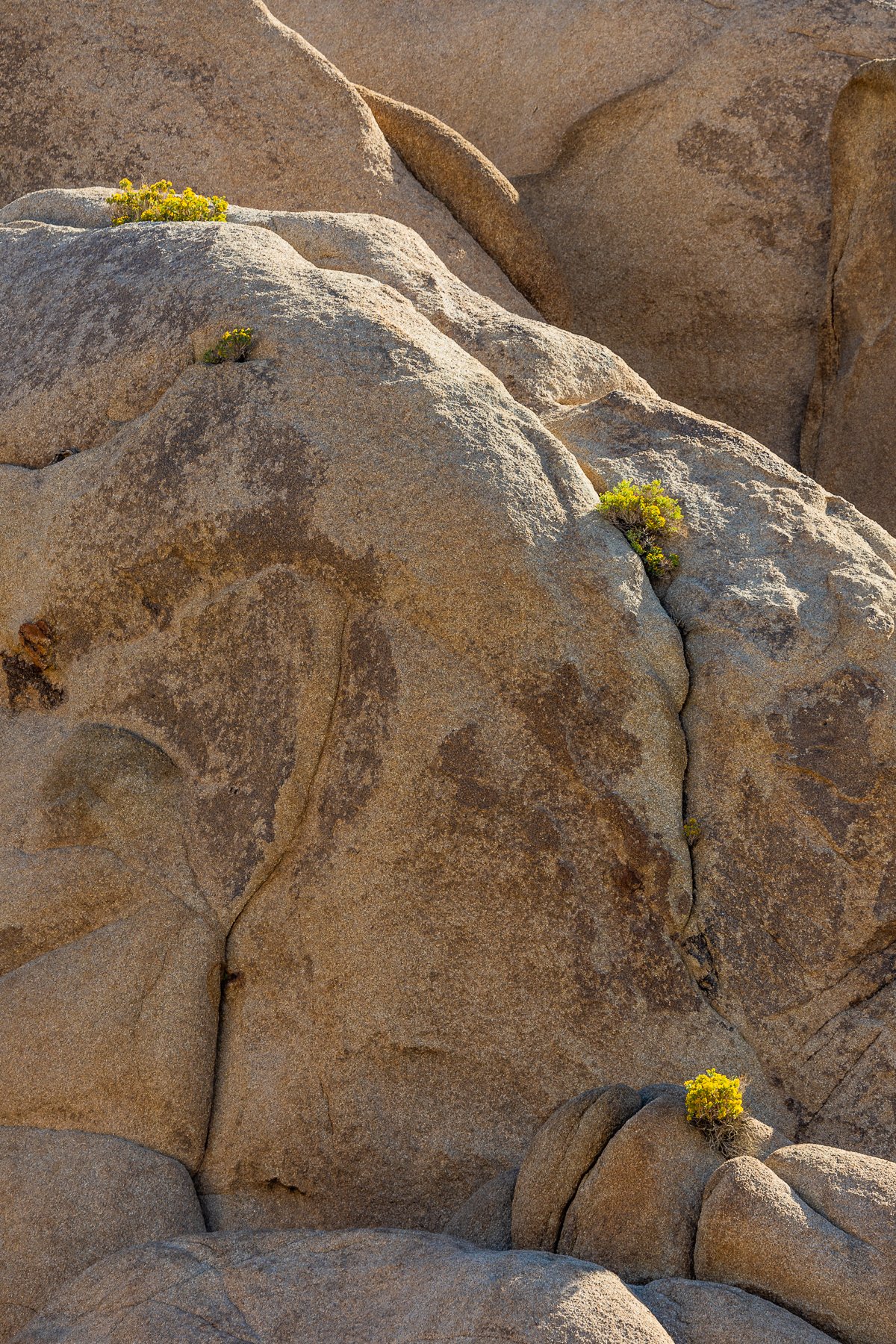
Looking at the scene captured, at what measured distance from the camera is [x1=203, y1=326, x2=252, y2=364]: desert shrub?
29.8 feet

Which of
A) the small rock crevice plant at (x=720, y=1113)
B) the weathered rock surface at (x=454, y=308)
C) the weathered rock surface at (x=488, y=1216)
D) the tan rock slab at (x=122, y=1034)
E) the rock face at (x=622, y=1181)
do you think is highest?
the weathered rock surface at (x=454, y=308)

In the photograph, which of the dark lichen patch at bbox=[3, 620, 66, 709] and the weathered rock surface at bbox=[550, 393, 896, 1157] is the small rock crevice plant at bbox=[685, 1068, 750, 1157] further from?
the dark lichen patch at bbox=[3, 620, 66, 709]

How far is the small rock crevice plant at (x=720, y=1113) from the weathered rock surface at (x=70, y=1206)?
3.03 meters

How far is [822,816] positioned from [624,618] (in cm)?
166

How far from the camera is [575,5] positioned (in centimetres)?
1659

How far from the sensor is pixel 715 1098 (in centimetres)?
672

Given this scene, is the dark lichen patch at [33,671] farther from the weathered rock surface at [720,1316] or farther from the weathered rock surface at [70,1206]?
the weathered rock surface at [720,1316]

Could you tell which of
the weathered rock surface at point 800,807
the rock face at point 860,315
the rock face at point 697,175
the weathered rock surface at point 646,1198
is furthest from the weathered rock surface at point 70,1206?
the rock face at point 697,175

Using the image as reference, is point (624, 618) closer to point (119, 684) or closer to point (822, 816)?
point (822, 816)

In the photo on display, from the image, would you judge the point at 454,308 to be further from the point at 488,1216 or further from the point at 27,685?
the point at 488,1216

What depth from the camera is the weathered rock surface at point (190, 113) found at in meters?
13.8

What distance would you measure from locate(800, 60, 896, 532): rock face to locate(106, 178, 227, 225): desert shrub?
6.67 metres

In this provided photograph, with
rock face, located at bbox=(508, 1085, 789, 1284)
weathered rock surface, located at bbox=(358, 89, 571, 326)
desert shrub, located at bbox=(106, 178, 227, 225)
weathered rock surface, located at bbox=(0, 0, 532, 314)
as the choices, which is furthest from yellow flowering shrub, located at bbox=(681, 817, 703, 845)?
weathered rock surface, located at bbox=(358, 89, 571, 326)

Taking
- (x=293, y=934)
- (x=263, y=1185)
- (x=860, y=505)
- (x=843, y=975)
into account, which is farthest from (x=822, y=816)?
(x=860, y=505)
